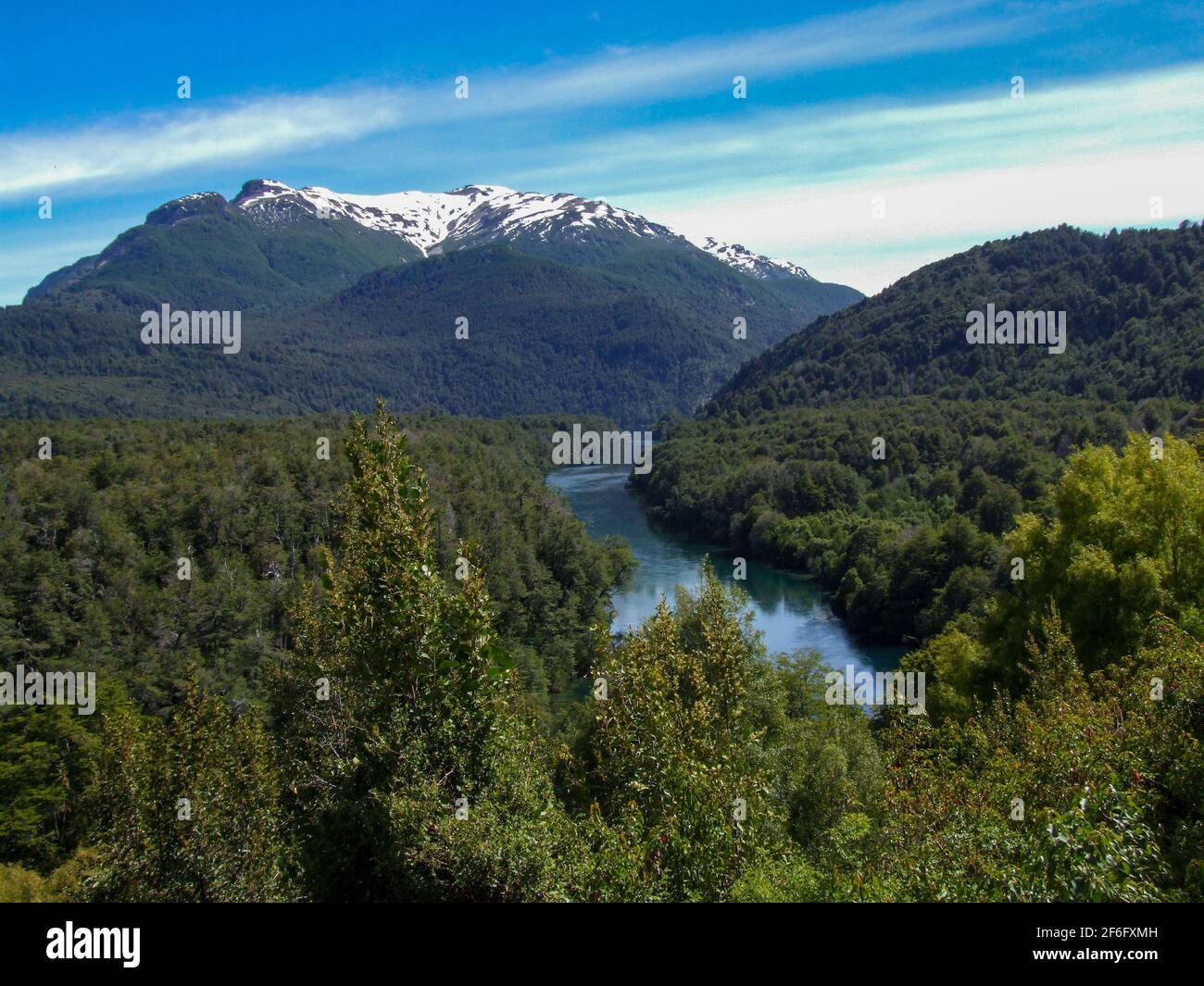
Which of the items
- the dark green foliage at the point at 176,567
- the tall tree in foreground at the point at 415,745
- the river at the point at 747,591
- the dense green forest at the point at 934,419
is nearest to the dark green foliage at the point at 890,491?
Result: the dense green forest at the point at 934,419

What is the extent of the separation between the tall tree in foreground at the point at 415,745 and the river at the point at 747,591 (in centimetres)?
2113

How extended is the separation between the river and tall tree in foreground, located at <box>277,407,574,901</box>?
21.1 m

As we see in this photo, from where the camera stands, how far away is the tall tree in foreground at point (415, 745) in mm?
8758

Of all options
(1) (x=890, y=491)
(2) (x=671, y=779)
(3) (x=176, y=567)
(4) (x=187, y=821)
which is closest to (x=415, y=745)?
(2) (x=671, y=779)

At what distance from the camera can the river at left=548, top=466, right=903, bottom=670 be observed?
53938 millimetres

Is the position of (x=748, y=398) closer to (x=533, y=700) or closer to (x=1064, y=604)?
(x=533, y=700)

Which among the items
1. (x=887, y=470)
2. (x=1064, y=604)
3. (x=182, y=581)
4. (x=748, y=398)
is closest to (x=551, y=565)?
(x=182, y=581)

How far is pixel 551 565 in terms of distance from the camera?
76812mm

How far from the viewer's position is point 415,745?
32.1ft

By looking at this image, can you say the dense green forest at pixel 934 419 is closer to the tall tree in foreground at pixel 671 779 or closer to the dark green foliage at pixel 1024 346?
the dark green foliage at pixel 1024 346

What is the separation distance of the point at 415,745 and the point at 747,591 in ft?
208

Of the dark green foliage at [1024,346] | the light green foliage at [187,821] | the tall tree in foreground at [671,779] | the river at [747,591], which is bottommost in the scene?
the river at [747,591]
